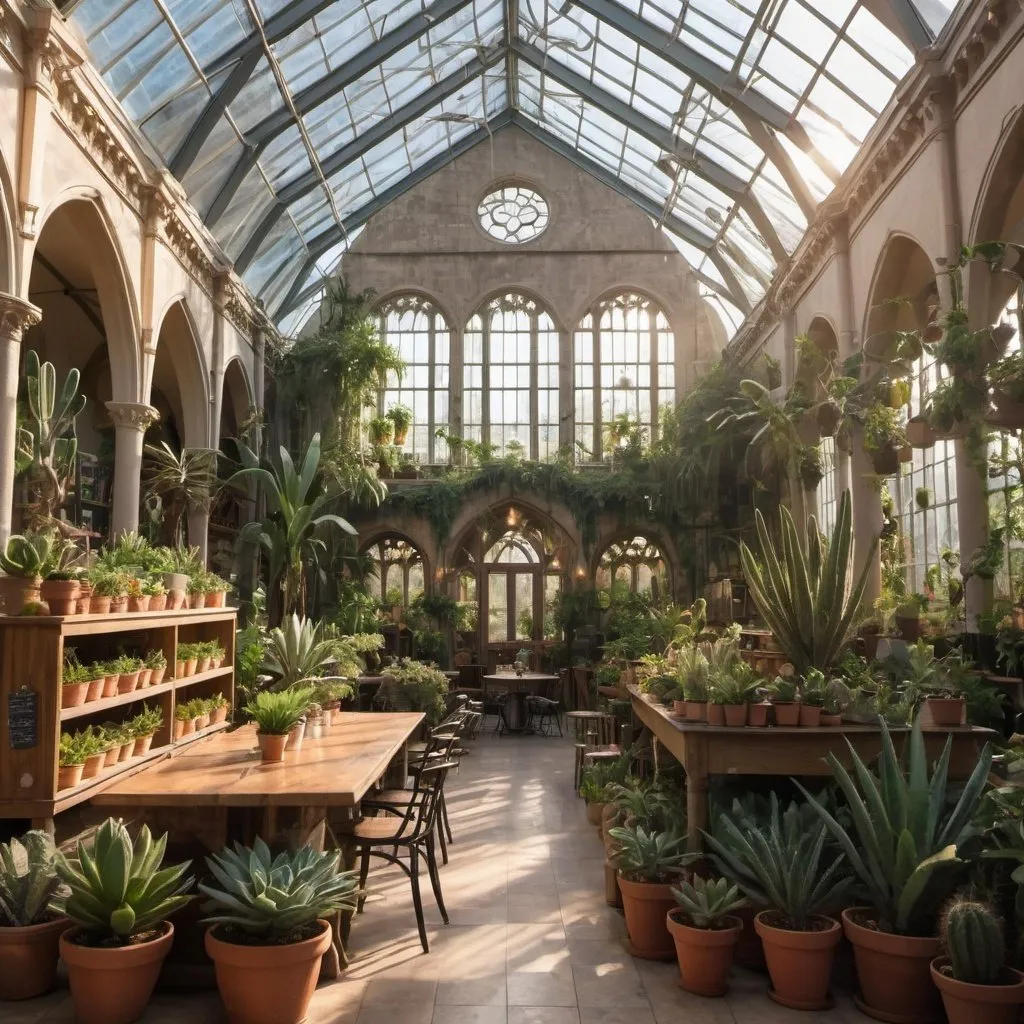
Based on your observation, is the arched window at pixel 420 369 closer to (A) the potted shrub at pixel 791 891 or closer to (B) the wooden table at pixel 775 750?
(B) the wooden table at pixel 775 750

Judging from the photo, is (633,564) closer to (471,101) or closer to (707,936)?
(471,101)

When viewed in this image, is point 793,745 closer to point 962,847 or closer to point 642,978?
point 962,847

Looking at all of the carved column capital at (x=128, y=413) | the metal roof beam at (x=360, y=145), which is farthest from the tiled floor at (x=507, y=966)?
the metal roof beam at (x=360, y=145)

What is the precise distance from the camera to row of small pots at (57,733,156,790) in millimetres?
4035

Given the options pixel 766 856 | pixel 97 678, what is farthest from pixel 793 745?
pixel 97 678

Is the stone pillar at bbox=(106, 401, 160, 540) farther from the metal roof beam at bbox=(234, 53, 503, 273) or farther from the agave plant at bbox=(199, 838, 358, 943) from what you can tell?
the agave plant at bbox=(199, 838, 358, 943)

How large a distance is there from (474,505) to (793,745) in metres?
12.0

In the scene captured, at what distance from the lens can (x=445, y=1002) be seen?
3867mm

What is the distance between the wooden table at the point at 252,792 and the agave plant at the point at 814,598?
2358mm

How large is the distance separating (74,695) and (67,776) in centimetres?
38

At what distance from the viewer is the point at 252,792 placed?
3.93 meters

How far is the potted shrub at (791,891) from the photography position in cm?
376

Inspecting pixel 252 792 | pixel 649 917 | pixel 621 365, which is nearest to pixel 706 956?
pixel 649 917

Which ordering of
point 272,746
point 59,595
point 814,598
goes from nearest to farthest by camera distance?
point 59,595 < point 272,746 < point 814,598
